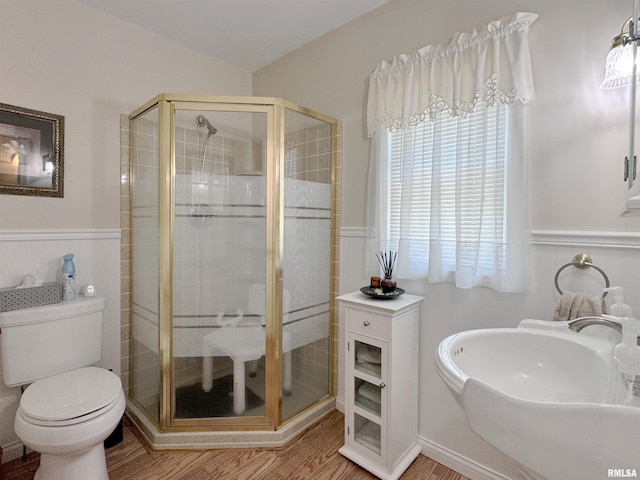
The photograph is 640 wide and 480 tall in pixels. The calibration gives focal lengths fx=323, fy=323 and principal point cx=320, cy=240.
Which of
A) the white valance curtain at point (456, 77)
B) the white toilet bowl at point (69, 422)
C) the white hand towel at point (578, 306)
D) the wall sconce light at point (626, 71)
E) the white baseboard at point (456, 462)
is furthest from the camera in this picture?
the white baseboard at point (456, 462)

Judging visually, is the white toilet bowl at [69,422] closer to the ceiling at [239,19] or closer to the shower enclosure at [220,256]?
the shower enclosure at [220,256]

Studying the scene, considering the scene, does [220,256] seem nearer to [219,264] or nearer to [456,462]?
[219,264]

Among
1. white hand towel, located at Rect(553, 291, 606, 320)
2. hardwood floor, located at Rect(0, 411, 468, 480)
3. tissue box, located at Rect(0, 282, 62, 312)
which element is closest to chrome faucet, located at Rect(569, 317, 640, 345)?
white hand towel, located at Rect(553, 291, 606, 320)

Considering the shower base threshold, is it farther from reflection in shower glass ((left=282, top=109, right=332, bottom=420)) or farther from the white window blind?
A: the white window blind

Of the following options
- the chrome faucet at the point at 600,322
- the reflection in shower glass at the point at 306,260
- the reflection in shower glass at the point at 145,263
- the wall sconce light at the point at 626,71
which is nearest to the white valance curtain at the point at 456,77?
the wall sconce light at the point at 626,71

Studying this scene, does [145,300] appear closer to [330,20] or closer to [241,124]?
[241,124]

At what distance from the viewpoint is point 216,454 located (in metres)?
1.79

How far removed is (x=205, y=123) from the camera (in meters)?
1.89

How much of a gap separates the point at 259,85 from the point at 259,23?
2.19ft

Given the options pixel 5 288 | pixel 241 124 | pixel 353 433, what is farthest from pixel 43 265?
pixel 353 433

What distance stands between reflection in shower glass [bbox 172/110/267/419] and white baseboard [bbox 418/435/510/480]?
0.96 metres

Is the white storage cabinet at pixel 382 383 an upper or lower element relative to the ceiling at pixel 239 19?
lower

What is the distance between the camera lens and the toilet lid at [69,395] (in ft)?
4.42

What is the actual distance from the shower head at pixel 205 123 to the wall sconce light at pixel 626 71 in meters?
1.81
